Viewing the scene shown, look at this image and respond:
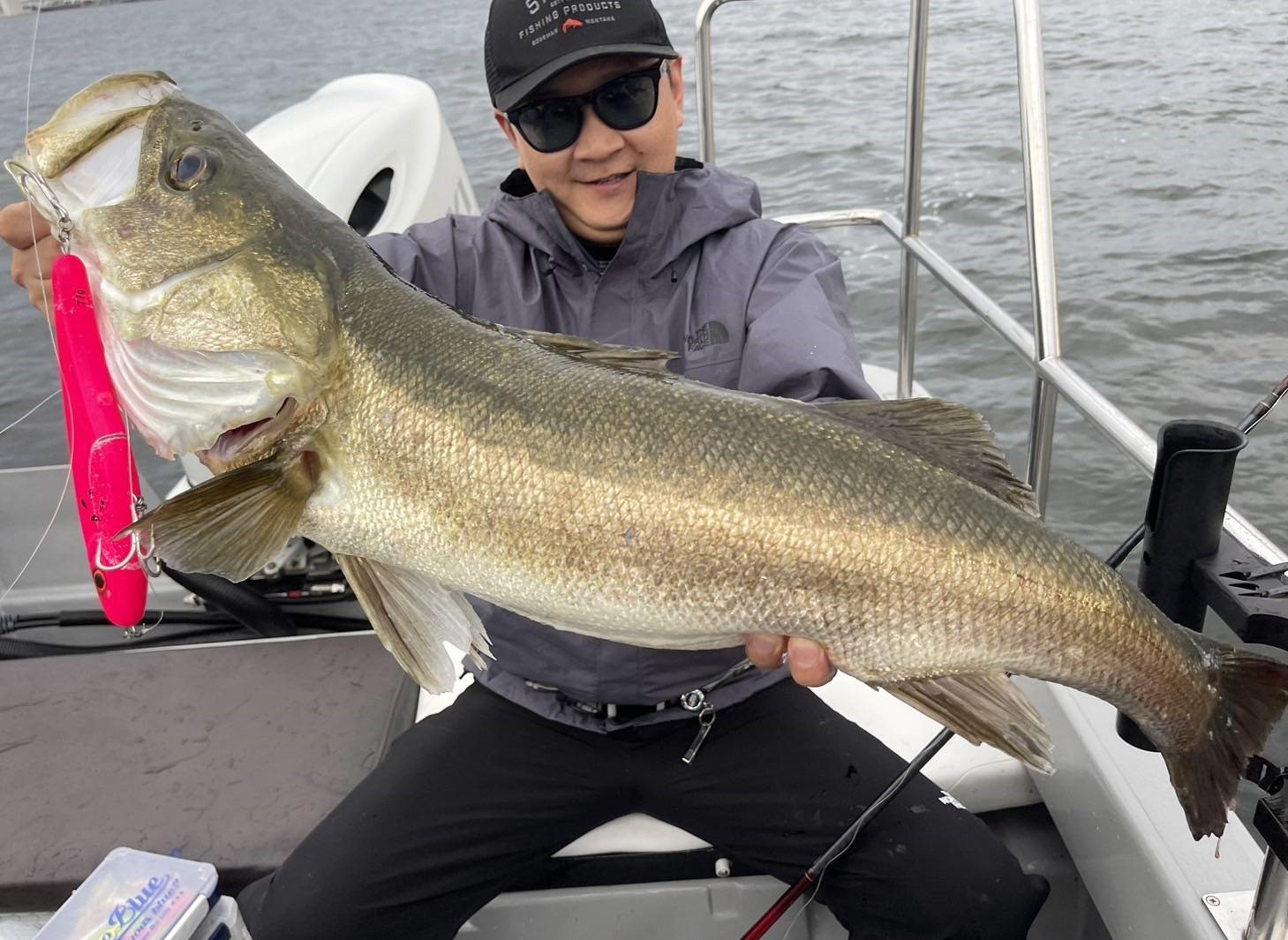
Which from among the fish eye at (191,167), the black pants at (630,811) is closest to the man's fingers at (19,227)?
the fish eye at (191,167)

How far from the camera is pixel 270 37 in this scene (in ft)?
71.4

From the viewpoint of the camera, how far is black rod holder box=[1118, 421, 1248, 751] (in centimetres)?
169

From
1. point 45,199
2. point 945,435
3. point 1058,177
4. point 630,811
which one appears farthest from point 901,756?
point 1058,177

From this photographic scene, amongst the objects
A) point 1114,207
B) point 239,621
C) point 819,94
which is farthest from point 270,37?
point 239,621

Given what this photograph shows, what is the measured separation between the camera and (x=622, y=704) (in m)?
2.49

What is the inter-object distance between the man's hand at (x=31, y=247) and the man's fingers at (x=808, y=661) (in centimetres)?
158

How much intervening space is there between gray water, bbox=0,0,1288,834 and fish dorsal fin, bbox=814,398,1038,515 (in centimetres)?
255

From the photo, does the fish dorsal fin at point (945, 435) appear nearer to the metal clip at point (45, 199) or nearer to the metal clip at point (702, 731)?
the metal clip at point (702, 731)

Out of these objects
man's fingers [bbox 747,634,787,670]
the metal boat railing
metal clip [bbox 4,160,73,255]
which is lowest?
man's fingers [bbox 747,634,787,670]

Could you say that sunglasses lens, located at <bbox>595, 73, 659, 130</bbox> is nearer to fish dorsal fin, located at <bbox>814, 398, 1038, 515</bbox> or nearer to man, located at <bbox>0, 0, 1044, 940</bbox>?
man, located at <bbox>0, 0, 1044, 940</bbox>

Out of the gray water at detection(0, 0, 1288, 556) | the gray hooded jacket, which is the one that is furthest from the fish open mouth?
the gray water at detection(0, 0, 1288, 556)

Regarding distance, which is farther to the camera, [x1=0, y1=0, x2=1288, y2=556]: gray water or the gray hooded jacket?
[x1=0, y1=0, x2=1288, y2=556]: gray water

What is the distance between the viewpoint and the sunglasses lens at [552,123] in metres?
2.51

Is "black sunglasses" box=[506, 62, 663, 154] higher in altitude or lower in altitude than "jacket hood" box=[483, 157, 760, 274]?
higher
